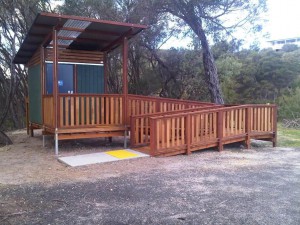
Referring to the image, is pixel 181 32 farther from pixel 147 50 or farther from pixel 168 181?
pixel 168 181

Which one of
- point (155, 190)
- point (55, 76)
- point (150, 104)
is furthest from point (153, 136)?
point (55, 76)

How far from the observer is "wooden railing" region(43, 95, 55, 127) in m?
7.40

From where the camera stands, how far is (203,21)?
1198 cm

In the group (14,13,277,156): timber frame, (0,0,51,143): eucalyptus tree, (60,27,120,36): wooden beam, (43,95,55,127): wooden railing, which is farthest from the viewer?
(0,0,51,143): eucalyptus tree

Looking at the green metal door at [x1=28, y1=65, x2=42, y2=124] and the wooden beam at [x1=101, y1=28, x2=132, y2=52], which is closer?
the wooden beam at [x1=101, y1=28, x2=132, y2=52]

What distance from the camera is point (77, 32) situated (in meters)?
7.55

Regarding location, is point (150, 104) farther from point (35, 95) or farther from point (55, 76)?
point (35, 95)

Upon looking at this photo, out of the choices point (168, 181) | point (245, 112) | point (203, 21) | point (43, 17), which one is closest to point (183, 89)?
point (203, 21)

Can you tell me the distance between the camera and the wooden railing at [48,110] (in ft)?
24.3

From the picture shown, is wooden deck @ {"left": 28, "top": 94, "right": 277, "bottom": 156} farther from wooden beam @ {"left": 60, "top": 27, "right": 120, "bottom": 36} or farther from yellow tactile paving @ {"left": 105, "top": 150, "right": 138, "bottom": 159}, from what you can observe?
wooden beam @ {"left": 60, "top": 27, "right": 120, "bottom": 36}

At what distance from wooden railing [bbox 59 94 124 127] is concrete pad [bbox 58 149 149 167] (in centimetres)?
93

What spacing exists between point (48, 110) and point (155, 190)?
14.8 ft

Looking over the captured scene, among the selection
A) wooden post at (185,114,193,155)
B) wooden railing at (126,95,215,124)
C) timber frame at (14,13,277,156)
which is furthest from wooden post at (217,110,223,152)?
wooden railing at (126,95,215,124)

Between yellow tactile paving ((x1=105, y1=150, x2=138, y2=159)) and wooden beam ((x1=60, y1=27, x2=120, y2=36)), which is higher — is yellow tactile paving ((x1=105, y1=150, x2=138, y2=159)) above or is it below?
below
